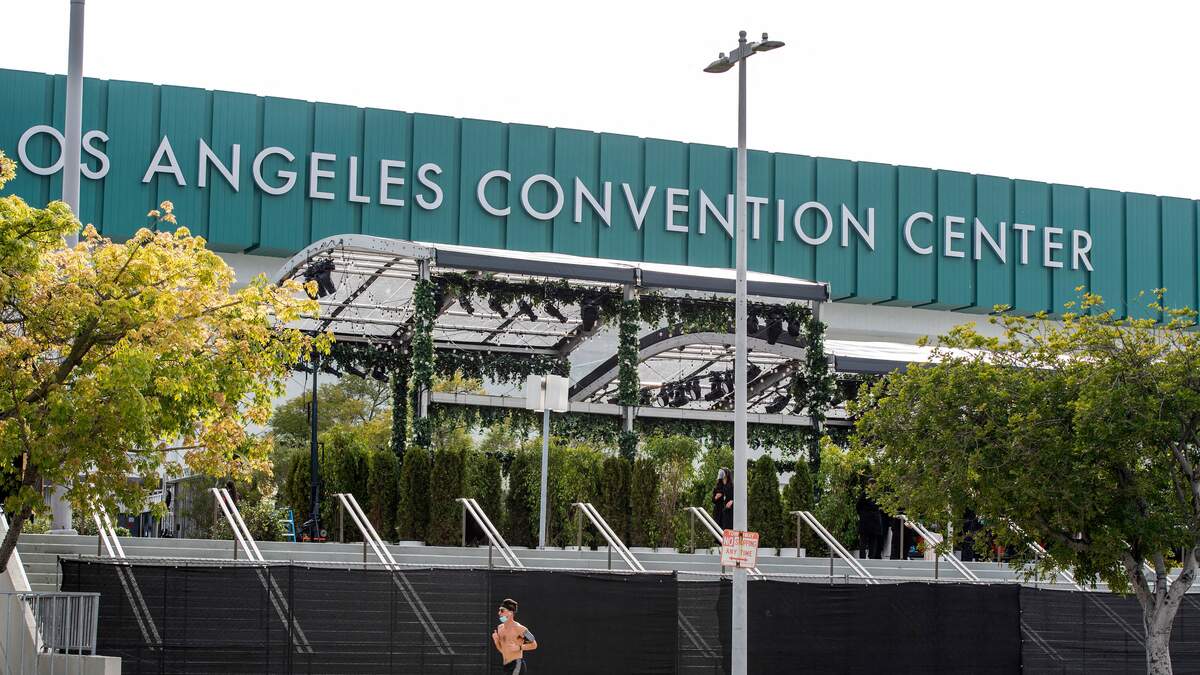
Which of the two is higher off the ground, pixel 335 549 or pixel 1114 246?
pixel 1114 246

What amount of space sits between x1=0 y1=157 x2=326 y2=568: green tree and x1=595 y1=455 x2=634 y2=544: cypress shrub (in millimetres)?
11311

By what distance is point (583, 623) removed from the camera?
65.6ft

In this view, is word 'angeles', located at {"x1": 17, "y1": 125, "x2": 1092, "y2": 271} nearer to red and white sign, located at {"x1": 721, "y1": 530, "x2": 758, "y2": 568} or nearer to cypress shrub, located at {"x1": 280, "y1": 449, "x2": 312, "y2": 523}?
cypress shrub, located at {"x1": 280, "y1": 449, "x2": 312, "y2": 523}

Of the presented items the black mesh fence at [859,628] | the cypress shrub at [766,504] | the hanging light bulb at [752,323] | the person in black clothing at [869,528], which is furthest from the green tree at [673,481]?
the black mesh fence at [859,628]

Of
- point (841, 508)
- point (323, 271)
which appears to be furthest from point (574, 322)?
point (841, 508)

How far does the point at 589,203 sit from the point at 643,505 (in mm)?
25273

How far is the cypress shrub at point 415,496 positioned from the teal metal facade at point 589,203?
22356 millimetres

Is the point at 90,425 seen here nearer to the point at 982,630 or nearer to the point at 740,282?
the point at 740,282

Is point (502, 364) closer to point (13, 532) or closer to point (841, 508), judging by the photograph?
point (841, 508)

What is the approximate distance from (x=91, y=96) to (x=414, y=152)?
400 inches

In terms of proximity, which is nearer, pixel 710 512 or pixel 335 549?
pixel 335 549

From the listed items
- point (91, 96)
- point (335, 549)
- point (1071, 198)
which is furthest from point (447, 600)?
point (1071, 198)

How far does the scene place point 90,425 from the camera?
15766 mm

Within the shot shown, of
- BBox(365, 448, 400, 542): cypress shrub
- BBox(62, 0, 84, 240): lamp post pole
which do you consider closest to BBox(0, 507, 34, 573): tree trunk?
BBox(62, 0, 84, 240): lamp post pole
